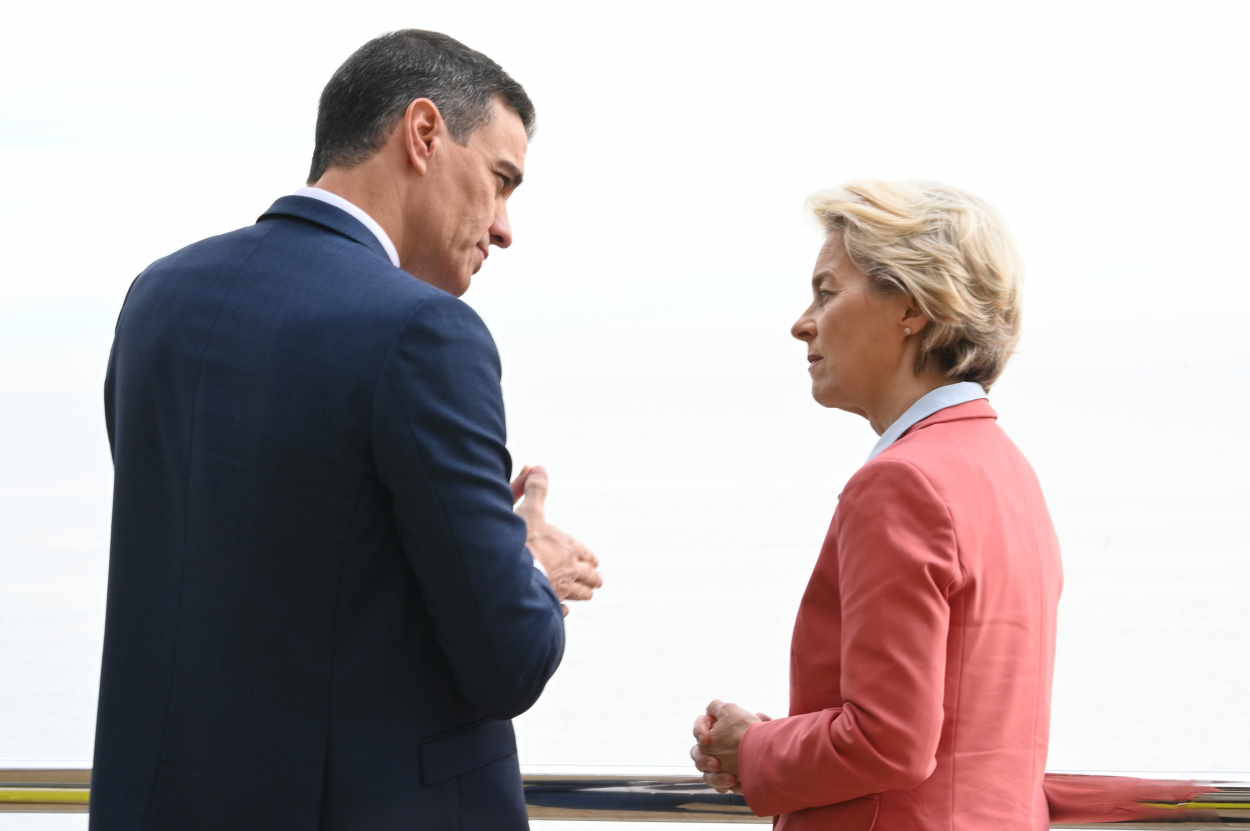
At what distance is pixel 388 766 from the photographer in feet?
3.58

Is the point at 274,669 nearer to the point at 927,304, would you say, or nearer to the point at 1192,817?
the point at 927,304

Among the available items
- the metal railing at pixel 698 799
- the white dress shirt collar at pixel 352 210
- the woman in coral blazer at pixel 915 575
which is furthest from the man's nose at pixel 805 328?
the metal railing at pixel 698 799

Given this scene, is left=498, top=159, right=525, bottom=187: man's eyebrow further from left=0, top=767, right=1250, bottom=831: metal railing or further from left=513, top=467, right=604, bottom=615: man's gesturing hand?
left=0, top=767, right=1250, bottom=831: metal railing

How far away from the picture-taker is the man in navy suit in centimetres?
103

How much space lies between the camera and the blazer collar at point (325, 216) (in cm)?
115

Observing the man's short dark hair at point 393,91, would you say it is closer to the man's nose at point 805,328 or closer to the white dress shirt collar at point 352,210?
the white dress shirt collar at point 352,210

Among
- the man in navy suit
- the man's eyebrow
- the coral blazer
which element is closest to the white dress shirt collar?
the man in navy suit

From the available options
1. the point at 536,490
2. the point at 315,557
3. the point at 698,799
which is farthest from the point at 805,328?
the point at 698,799

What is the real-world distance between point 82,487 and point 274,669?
166 centimetres

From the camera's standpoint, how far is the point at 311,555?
105cm

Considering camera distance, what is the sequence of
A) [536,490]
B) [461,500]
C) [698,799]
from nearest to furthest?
[461,500] → [536,490] → [698,799]

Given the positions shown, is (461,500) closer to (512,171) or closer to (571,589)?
(571,589)

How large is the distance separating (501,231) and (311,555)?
418mm

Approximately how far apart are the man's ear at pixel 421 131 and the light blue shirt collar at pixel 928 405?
46cm
